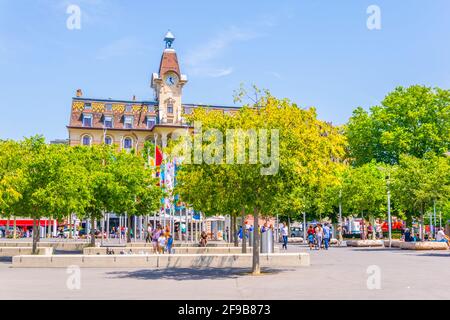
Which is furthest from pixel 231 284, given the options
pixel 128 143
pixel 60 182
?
pixel 128 143

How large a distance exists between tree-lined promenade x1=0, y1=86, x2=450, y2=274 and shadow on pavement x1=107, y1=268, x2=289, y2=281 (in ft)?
3.85

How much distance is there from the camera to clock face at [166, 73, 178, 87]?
91.6 meters

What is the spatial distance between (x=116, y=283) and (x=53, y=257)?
8088 mm

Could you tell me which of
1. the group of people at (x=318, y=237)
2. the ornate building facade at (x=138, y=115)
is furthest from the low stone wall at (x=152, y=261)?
the ornate building facade at (x=138, y=115)

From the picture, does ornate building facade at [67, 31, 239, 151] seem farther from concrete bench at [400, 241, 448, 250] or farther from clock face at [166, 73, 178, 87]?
concrete bench at [400, 241, 448, 250]

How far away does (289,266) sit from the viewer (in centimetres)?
2409

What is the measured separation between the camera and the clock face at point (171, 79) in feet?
301

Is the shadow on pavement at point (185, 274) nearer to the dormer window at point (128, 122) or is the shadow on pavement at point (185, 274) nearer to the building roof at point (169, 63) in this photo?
the building roof at point (169, 63)

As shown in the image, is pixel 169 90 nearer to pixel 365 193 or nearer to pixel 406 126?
pixel 406 126

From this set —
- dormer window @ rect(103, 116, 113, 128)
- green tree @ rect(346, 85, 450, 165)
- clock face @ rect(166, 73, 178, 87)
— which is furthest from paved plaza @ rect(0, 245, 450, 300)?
dormer window @ rect(103, 116, 113, 128)

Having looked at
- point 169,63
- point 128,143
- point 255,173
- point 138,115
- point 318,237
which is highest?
point 169,63

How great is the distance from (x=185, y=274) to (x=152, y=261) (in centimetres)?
410

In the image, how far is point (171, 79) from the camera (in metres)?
91.9
